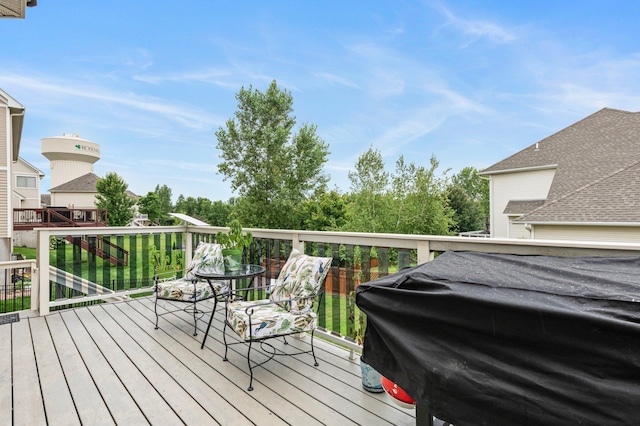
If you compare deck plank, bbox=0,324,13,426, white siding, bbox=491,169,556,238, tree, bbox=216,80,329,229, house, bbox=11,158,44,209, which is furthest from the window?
white siding, bbox=491,169,556,238

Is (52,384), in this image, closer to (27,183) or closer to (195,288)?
(195,288)

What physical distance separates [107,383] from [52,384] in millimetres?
407

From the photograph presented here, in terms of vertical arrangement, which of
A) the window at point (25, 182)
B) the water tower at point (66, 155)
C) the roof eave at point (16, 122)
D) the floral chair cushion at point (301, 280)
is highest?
the water tower at point (66, 155)

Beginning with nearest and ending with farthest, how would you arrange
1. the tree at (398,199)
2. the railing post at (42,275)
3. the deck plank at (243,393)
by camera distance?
the deck plank at (243,393), the railing post at (42,275), the tree at (398,199)

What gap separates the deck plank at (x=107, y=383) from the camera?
2.21 m

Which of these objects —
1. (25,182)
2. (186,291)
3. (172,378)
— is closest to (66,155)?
(25,182)

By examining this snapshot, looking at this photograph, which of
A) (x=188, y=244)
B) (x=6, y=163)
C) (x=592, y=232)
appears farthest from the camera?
(x=6, y=163)

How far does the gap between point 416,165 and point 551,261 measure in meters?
14.8

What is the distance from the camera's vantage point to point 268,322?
2.72 m

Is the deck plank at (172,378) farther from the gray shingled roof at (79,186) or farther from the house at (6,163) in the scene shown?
the gray shingled roof at (79,186)

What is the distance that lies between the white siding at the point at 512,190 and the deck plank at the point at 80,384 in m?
13.6

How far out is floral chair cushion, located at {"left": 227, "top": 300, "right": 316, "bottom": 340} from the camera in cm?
268

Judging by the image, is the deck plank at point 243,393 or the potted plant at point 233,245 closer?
the deck plank at point 243,393

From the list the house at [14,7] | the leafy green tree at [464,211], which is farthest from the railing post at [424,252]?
the leafy green tree at [464,211]
